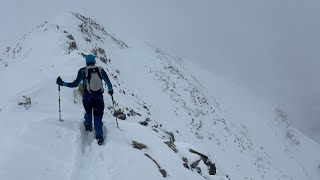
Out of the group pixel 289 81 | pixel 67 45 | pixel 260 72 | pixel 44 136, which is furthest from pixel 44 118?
pixel 289 81

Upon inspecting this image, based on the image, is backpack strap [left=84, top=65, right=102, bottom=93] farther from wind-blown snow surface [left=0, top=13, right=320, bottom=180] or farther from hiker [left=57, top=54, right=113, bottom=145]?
wind-blown snow surface [left=0, top=13, right=320, bottom=180]

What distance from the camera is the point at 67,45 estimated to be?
23328 mm

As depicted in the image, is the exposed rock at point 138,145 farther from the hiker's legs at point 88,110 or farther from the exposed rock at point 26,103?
the exposed rock at point 26,103

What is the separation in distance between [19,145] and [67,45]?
1421cm

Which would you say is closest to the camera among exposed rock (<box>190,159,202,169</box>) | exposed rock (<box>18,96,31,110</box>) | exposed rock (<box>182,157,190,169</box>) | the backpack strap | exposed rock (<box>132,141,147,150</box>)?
the backpack strap

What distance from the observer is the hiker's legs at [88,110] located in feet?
38.4

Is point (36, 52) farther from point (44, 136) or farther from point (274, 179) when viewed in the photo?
point (274, 179)

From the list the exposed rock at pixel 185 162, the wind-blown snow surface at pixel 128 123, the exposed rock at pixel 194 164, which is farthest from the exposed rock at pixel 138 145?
the exposed rock at pixel 194 164

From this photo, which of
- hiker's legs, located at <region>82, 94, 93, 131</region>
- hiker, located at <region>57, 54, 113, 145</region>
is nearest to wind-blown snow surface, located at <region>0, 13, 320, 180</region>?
hiker's legs, located at <region>82, 94, 93, 131</region>

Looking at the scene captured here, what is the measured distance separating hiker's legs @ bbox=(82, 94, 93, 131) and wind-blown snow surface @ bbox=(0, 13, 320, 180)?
0.82 ft

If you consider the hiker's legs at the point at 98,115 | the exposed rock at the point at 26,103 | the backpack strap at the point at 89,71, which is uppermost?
the backpack strap at the point at 89,71

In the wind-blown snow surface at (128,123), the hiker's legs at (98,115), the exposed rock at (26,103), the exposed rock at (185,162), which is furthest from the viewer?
the exposed rock at (26,103)

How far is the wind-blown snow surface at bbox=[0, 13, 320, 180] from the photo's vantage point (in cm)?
1032

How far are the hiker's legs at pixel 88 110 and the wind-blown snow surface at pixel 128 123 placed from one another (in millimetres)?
250
